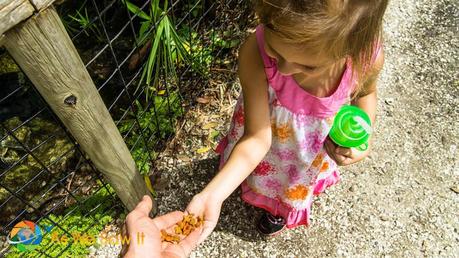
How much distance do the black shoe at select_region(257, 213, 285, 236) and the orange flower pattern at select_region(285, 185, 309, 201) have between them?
0.21 meters

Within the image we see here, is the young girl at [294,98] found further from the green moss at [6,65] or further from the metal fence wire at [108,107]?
the green moss at [6,65]

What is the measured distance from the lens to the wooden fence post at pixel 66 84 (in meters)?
1.04

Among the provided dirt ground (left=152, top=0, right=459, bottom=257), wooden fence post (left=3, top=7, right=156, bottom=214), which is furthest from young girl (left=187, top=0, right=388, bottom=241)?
wooden fence post (left=3, top=7, right=156, bottom=214)

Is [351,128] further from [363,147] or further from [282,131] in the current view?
[282,131]

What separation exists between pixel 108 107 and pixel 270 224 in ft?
3.42

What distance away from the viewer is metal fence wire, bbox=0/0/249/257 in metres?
2.05

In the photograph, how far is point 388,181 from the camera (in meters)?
2.34

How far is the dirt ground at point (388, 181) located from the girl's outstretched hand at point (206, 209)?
0.63 m

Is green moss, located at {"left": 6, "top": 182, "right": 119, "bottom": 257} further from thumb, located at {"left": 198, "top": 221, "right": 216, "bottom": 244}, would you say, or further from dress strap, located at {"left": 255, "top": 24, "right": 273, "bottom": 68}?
dress strap, located at {"left": 255, "top": 24, "right": 273, "bottom": 68}

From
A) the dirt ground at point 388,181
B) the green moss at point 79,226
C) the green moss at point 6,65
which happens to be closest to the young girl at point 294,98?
the dirt ground at point 388,181

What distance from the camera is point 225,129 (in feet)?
8.24

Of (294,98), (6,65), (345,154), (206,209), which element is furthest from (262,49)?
(6,65)

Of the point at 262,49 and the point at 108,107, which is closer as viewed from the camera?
the point at 262,49

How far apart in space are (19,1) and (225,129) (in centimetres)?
167
